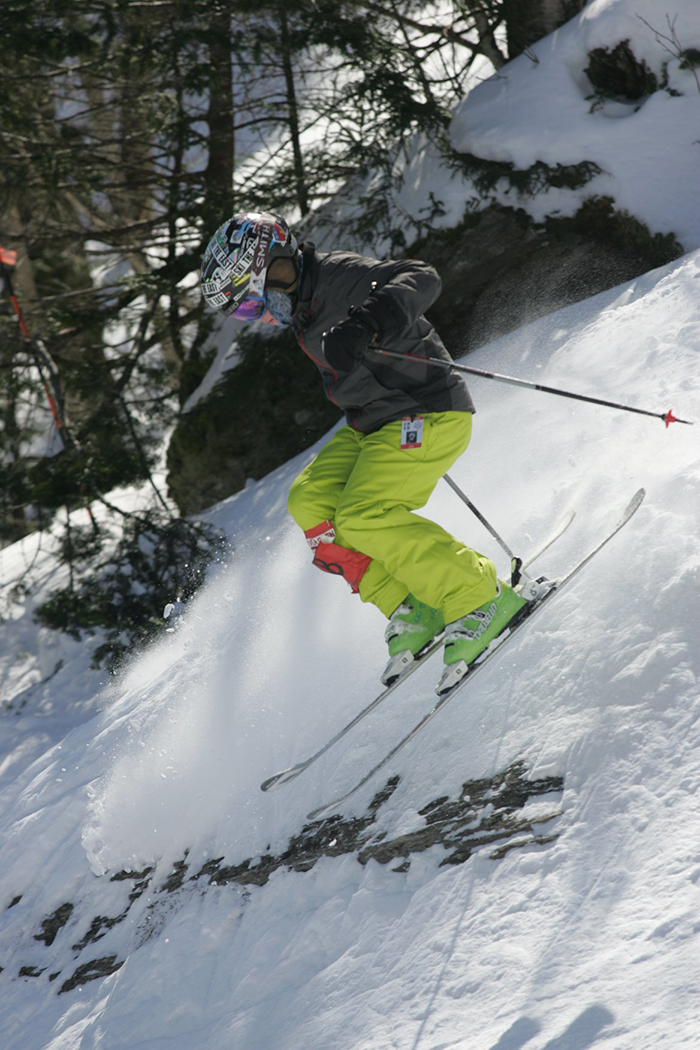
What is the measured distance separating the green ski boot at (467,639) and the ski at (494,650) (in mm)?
30

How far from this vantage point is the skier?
10.5 ft

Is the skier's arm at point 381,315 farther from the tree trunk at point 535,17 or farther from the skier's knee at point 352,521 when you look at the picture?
the tree trunk at point 535,17

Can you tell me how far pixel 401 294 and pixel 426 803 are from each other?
77.9 inches

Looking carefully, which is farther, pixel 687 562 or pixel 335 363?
pixel 687 562

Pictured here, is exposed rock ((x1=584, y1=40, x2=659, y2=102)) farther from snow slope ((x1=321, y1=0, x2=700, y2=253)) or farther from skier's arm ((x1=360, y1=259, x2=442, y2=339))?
skier's arm ((x1=360, y1=259, x2=442, y2=339))

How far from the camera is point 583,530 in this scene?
12.8ft

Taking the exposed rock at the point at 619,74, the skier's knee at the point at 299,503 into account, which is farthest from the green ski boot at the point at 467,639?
the exposed rock at the point at 619,74

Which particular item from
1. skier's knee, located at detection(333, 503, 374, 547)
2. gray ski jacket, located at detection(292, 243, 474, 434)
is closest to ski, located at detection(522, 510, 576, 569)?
gray ski jacket, located at detection(292, 243, 474, 434)

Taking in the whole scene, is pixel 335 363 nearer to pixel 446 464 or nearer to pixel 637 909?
pixel 446 464

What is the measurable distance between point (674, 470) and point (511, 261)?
418 centimetres

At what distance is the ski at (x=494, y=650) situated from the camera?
3264mm

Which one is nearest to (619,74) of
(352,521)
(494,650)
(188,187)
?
(188,187)

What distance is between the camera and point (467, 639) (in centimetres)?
323

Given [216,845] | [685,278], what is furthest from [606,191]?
[216,845]
